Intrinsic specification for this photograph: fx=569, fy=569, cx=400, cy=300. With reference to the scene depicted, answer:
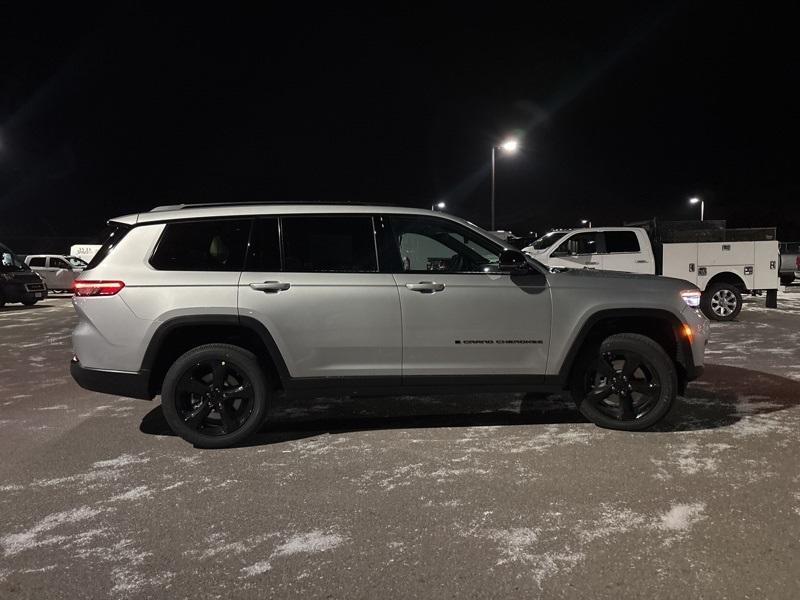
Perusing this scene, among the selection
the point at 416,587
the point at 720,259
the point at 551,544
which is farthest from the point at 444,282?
the point at 720,259

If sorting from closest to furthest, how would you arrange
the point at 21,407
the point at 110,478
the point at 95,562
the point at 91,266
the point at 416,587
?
the point at 416,587, the point at 95,562, the point at 110,478, the point at 91,266, the point at 21,407

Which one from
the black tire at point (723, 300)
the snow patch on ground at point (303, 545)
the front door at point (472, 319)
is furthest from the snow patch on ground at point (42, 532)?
the black tire at point (723, 300)

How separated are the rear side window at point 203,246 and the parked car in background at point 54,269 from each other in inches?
834

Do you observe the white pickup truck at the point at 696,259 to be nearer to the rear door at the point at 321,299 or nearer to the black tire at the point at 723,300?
the black tire at the point at 723,300

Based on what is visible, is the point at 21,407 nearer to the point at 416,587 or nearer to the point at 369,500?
the point at 369,500

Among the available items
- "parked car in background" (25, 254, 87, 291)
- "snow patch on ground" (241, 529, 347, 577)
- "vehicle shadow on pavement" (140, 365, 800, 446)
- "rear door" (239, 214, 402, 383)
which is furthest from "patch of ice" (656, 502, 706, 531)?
"parked car in background" (25, 254, 87, 291)

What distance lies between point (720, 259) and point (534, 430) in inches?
351

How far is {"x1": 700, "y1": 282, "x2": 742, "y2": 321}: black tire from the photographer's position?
38.3 ft

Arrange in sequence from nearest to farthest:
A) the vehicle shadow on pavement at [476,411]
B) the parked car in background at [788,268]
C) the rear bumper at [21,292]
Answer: the vehicle shadow on pavement at [476,411] < the rear bumper at [21,292] < the parked car in background at [788,268]

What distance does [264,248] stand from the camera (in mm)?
4492

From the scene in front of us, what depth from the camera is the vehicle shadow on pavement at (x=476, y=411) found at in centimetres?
496

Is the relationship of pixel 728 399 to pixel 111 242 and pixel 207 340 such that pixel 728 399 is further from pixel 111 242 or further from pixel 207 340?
pixel 111 242

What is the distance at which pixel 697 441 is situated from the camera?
4465 mm

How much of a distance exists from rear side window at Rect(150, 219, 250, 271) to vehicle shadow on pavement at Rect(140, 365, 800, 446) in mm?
1460
